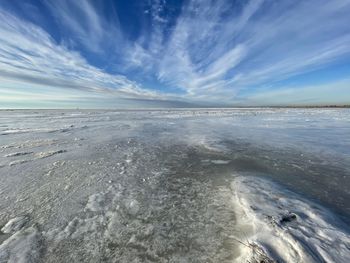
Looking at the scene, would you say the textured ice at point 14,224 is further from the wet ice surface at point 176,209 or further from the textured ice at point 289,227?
the textured ice at point 289,227

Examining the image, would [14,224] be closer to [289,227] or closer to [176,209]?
[176,209]

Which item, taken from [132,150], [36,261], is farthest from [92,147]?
[36,261]

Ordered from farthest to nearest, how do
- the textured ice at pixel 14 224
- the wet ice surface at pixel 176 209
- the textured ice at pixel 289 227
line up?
1. the textured ice at pixel 14 224
2. the wet ice surface at pixel 176 209
3. the textured ice at pixel 289 227

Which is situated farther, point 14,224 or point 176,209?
point 176,209

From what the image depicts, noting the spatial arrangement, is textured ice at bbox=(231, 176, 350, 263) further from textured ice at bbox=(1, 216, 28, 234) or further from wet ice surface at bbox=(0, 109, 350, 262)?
textured ice at bbox=(1, 216, 28, 234)

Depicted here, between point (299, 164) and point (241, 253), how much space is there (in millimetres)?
4482

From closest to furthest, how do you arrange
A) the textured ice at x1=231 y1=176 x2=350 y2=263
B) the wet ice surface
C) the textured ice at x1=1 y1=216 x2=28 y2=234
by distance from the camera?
1. the textured ice at x1=231 y1=176 x2=350 y2=263
2. the wet ice surface
3. the textured ice at x1=1 y1=216 x2=28 y2=234

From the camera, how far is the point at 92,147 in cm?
830

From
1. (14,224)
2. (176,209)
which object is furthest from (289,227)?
(14,224)

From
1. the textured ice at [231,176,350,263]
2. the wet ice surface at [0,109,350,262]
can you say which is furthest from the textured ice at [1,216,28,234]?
the textured ice at [231,176,350,263]

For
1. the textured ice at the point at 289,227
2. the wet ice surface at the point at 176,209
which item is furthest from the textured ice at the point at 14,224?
the textured ice at the point at 289,227

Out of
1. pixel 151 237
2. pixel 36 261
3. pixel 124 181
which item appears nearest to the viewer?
pixel 36 261

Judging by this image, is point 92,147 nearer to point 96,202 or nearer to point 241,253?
point 96,202

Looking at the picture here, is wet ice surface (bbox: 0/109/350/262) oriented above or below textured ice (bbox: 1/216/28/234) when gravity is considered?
below
